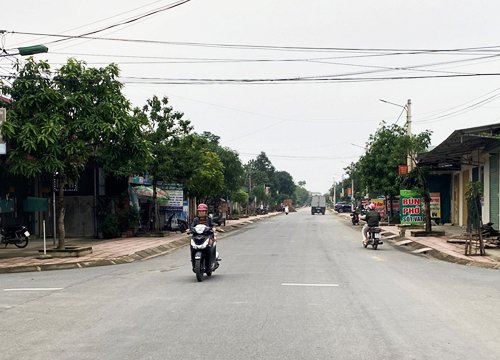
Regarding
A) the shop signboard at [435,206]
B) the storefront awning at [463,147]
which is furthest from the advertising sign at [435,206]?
the storefront awning at [463,147]

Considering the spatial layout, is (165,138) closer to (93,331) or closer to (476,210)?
(476,210)

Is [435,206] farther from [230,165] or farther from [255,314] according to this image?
[255,314]

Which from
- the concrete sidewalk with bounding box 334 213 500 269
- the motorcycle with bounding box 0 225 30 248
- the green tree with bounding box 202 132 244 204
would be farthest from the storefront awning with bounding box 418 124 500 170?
the green tree with bounding box 202 132 244 204

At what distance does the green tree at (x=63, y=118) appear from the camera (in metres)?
17.6

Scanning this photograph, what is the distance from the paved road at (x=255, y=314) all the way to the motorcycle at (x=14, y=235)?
25.5 feet

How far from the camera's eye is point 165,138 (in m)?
29.7

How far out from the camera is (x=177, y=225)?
36.6 metres

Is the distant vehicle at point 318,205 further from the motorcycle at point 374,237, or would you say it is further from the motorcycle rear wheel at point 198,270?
the motorcycle rear wheel at point 198,270

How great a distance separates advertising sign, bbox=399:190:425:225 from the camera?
32062mm

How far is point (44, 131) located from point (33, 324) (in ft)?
32.8

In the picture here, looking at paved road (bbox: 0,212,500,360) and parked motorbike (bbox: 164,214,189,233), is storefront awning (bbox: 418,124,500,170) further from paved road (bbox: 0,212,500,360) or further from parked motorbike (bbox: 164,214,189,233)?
parked motorbike (bbox: 164,214,189,233)

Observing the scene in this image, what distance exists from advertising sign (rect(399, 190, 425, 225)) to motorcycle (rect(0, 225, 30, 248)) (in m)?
19.6

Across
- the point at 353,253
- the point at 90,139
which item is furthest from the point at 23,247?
the point at 353,253

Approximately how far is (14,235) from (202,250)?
1287 centimetres
